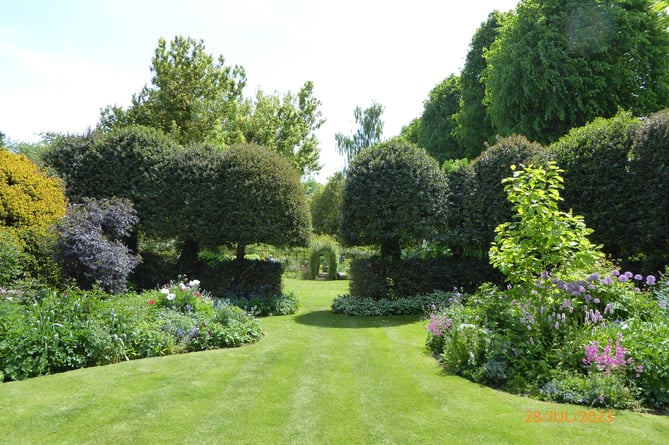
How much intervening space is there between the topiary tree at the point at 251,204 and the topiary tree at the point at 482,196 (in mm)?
4735

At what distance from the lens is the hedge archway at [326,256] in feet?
77.3

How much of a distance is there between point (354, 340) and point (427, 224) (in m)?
4.89

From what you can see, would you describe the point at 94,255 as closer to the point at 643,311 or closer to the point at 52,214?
the point at 52,214

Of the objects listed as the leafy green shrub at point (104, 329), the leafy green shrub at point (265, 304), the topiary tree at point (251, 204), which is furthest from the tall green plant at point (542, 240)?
the topiary tree at point (251, 204)

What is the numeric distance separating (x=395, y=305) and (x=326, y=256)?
12.2 m

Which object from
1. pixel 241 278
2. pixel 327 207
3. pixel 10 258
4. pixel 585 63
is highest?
pixel 585 63

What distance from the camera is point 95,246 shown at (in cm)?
980

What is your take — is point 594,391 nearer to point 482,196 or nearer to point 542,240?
point 542,240

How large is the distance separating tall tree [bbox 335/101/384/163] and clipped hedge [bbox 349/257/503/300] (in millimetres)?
Answer: 24547

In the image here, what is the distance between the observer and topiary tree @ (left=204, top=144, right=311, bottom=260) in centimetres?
1252

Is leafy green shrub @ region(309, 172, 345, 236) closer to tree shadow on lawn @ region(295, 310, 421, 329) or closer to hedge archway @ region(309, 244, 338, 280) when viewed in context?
hedge archway @ region(309, 244, 338, 280)

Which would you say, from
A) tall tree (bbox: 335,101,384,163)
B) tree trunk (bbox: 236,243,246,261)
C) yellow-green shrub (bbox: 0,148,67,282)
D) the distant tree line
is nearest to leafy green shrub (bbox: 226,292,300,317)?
tree trunk (bbox: 236,243,246,261)

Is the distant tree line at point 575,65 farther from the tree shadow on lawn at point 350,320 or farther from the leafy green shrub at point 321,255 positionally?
the leafy green shrub at point 321,255

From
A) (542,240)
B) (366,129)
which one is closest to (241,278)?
(542,240)
